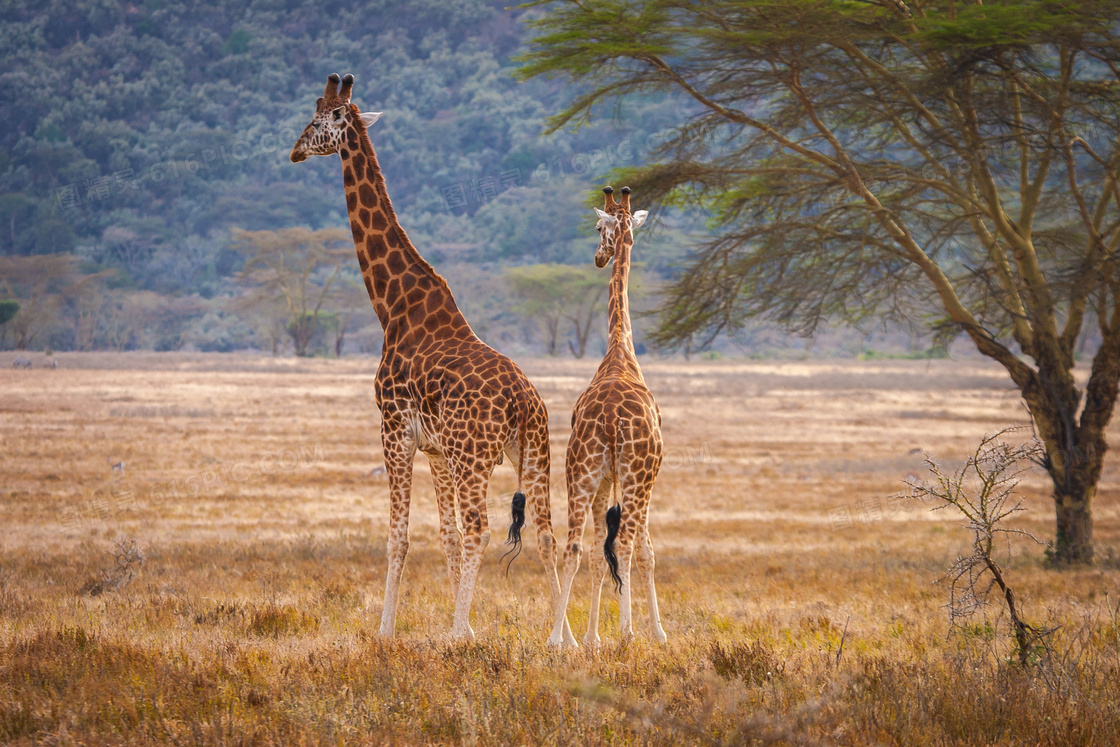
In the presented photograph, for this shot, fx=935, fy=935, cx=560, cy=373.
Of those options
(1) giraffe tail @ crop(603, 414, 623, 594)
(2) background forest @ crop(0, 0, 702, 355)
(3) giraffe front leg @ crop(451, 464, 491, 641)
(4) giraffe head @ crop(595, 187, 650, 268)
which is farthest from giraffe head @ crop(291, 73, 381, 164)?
(2) background forest @ crop(0, 0, 702, 355)

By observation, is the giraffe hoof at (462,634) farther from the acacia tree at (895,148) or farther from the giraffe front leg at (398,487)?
the acacia tree at (895,148)

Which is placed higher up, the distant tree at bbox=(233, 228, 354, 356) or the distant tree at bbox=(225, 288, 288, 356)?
the distant tree at bbox=(233, 228, 354, 356)

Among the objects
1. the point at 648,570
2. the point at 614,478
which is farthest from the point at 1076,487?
the point at 614,478

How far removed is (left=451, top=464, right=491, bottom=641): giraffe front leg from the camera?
21.1 feet

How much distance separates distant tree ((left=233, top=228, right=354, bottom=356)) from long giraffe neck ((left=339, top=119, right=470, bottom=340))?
185 ft

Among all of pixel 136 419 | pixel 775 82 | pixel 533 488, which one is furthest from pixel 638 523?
pixel 136 419

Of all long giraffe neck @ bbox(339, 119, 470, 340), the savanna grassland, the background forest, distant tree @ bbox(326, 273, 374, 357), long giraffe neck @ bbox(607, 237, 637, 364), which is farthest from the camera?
distant tree @ bbox(326, 273, 374, 357)

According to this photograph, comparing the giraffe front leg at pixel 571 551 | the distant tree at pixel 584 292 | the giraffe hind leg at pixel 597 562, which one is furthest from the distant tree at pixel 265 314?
the giraffe front leg at pixel 571 551

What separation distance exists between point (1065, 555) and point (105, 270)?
75564 millimetres

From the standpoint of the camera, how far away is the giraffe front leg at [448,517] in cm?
701

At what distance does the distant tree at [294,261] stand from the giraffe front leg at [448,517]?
2248 inches

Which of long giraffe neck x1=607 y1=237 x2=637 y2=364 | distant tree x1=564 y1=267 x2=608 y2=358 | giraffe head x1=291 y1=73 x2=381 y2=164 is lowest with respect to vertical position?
long giraffe neck x1=607 y1=237 x2=637 y2=364

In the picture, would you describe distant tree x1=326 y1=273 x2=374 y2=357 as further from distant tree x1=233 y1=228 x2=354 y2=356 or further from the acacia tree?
the acacia tree

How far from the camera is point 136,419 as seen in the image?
2598 centimetres
